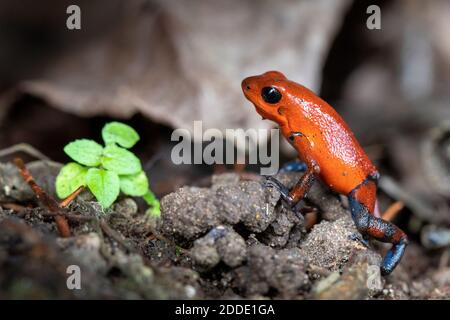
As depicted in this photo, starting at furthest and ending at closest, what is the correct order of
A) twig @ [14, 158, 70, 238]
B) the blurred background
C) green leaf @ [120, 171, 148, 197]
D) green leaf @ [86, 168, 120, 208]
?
the blurred background, green leaf @ [120, 171, 148, 197], green leaf @ [86, 168, 120, 208], twig @ [14, 158, 70, 238]

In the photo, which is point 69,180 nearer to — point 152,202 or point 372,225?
point 152,202

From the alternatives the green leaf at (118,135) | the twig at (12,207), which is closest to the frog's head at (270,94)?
the green leaf at (118,135)

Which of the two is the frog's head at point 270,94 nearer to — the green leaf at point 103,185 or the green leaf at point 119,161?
the green leaf at point 119,161

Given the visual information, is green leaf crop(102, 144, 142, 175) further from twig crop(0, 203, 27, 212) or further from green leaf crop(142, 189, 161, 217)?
twig crop(0, 203, 27, 212)

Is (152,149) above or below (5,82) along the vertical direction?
below

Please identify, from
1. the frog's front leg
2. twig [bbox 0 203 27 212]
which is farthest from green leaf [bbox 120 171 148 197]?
the frog's front leg

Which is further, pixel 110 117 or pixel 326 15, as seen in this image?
pixel 326 15

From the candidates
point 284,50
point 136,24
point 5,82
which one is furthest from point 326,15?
point 5,82

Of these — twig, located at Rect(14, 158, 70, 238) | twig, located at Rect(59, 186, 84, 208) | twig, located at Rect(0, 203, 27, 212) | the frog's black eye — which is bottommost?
twig, located at Rect(0, 203, 27, 212)
